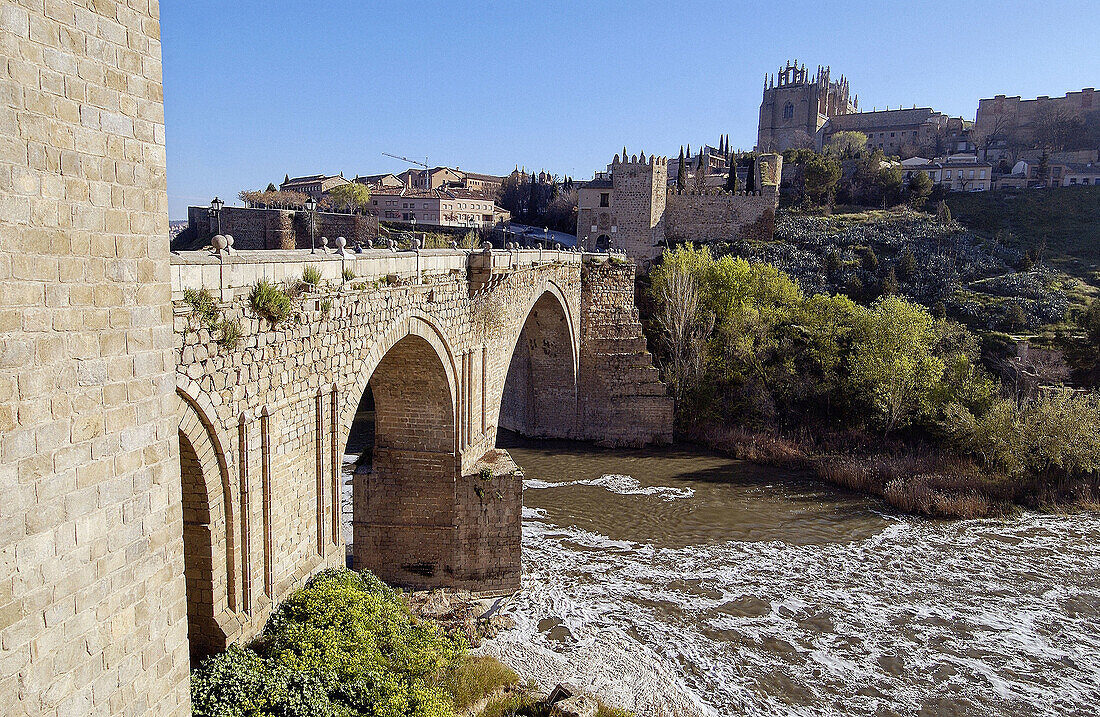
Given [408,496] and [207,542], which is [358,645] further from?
[408,496]

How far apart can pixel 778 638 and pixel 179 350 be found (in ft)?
33.1

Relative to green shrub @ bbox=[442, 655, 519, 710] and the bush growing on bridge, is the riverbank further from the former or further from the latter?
the bush growing on bridge

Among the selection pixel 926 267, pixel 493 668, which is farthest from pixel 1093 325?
pixel 493 668

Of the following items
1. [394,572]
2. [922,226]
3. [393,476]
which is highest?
[922,226]

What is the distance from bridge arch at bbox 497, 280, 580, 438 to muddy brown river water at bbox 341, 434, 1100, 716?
14.5 feet

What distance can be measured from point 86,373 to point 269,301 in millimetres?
2788

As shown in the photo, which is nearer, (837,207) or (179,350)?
(179,350)

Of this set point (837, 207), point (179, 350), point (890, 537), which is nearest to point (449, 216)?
point (837, 207)

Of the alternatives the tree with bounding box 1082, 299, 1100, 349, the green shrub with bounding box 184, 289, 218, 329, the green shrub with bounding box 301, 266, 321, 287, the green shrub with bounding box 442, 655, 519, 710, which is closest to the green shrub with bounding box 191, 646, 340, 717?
the green shrub with bounding box 184, 289, 218, 329

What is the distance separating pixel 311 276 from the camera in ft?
23.9

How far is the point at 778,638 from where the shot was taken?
39.0 feet

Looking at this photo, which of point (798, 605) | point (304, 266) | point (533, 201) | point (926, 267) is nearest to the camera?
point (304, 266)

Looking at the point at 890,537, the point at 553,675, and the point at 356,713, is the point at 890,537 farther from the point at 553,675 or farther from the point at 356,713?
the point at 356,713

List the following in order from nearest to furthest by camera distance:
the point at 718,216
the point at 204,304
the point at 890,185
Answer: the point at 204,304, the point at 718,216, the point at 890,185
